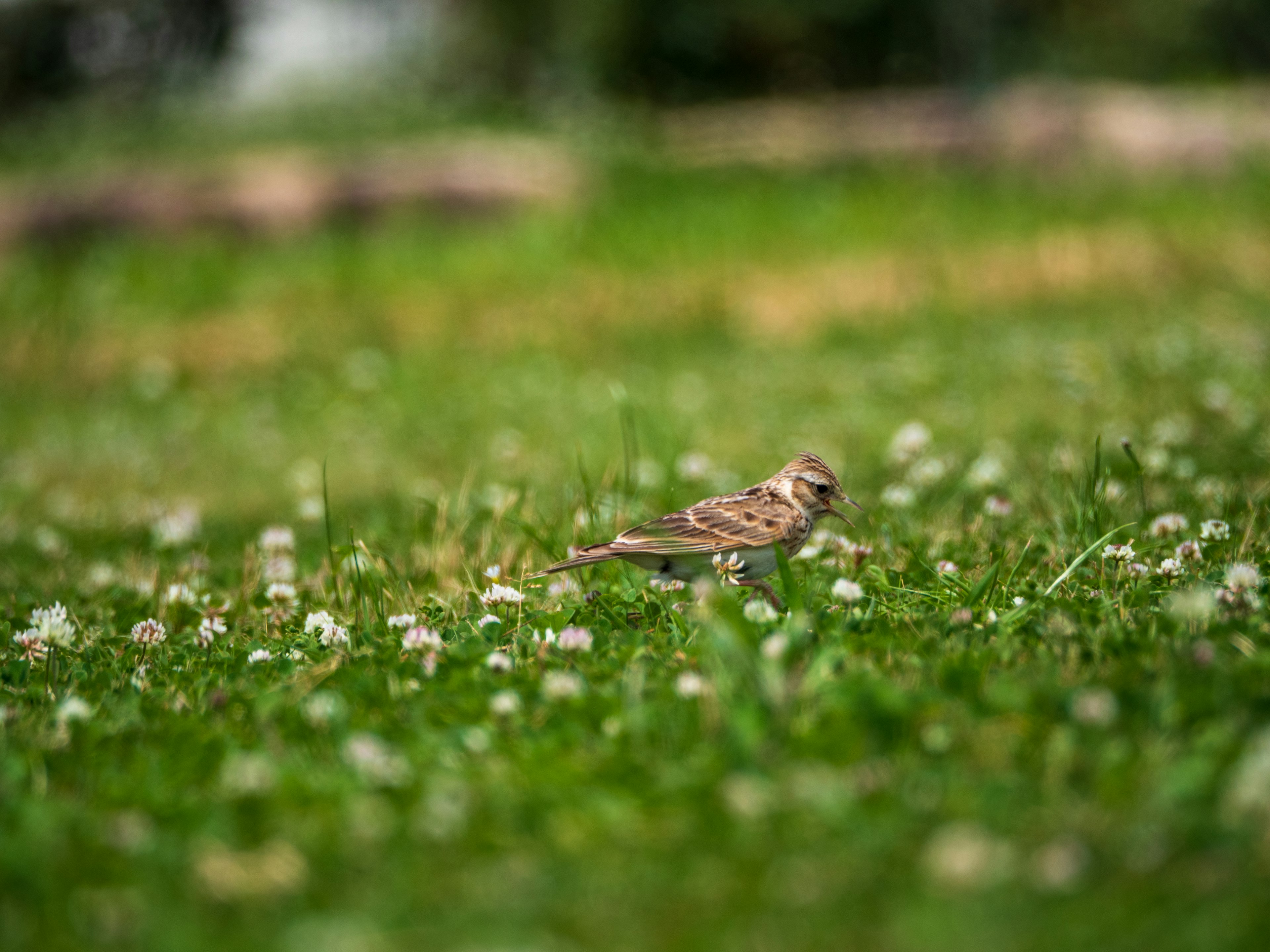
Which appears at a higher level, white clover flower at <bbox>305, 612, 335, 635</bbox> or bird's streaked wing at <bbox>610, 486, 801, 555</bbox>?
bird's streaked wing at <bbox>610, 486, 801, 555</bbox>

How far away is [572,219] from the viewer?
55.4 ft

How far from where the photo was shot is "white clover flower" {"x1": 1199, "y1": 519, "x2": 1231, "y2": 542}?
446 cm

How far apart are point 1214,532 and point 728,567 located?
181cm

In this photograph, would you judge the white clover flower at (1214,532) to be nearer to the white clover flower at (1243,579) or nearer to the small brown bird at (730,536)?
the white clover flower at (1243,579)

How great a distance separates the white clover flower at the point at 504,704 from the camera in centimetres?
322

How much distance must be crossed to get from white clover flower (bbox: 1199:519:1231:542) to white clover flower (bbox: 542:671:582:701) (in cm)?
249

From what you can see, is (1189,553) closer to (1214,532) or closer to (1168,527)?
(1214,532)

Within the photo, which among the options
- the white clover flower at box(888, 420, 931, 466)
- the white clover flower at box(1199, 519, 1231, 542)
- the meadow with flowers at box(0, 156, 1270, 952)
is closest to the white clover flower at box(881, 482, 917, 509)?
the meadow with flowers at box(0, 156, 1270, 952)

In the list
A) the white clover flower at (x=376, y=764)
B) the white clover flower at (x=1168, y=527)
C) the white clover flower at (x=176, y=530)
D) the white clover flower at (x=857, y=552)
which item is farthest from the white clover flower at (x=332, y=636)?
the white clover flower at (x=1168, y=527)

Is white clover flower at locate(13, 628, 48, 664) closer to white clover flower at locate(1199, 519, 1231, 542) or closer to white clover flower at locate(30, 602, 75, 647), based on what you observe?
white clover flower at locate(30, 602, 75, 647)

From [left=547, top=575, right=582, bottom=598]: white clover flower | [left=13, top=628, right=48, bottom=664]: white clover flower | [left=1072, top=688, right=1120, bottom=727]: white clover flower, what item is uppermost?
[left=1072, top=688, right=1120, bottom=727]: white clover flower

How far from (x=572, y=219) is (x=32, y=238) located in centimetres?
829

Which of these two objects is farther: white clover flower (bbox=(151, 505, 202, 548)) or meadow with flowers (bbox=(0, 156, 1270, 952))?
white clover flower (bbox=(151, 505, 202, 548))

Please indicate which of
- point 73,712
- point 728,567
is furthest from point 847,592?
point 73,712
